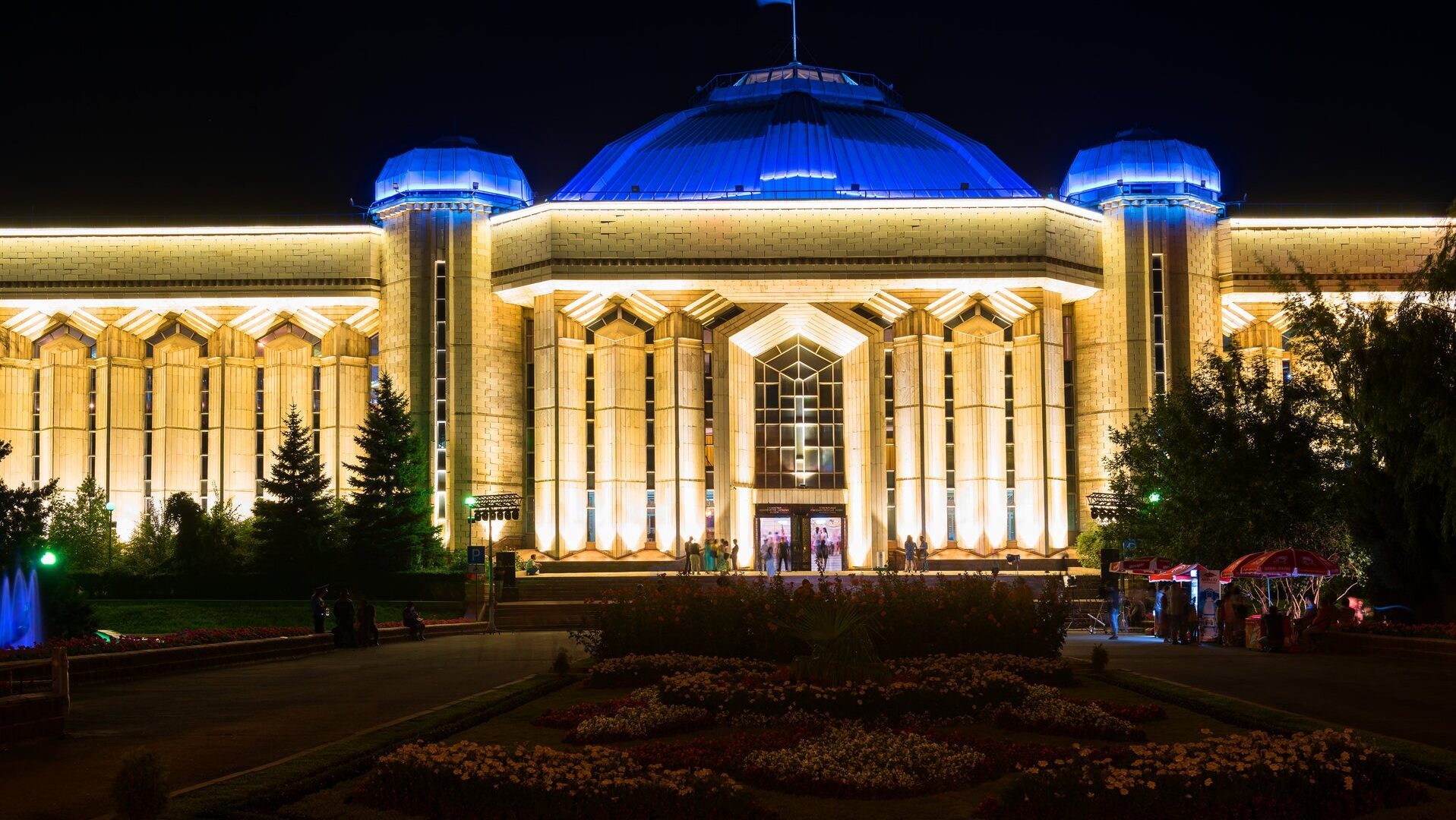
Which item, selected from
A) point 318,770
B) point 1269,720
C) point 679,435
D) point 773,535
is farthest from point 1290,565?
point 773,535

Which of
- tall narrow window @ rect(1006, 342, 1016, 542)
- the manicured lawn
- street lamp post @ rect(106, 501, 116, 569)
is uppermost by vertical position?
tall narrow window @ rect(1006, 342, 1016, 542)

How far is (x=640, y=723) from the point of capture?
1493 cm

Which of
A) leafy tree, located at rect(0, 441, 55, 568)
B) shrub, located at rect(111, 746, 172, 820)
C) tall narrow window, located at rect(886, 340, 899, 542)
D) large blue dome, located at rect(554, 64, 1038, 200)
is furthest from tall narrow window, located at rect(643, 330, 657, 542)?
shrub, located at rect(111, 746, 172, 820)

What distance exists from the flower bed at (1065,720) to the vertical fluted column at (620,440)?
141ft

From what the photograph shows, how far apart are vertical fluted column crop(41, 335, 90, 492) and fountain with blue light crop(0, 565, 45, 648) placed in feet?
123

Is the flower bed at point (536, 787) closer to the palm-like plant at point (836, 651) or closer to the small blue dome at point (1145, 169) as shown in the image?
the palm-like plant at point (836, 651)

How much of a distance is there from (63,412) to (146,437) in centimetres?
314

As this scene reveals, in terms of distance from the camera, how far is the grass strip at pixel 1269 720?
12.3m

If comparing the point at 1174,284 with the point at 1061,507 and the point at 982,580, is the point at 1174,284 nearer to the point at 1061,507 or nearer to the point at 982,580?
the point at 1061,507

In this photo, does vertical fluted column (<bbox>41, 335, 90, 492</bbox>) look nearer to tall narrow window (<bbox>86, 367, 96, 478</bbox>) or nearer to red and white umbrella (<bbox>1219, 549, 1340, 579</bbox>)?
tall narrow window (<bbox>86, 367, 96, 478</bbox>)

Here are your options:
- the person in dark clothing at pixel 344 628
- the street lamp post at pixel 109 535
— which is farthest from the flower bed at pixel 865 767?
the street lamp post at pixel 109 535

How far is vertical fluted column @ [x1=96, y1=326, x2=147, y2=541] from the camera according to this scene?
61.9 meters

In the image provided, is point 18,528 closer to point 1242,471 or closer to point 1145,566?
point 1145,566

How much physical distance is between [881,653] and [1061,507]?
38.2m
